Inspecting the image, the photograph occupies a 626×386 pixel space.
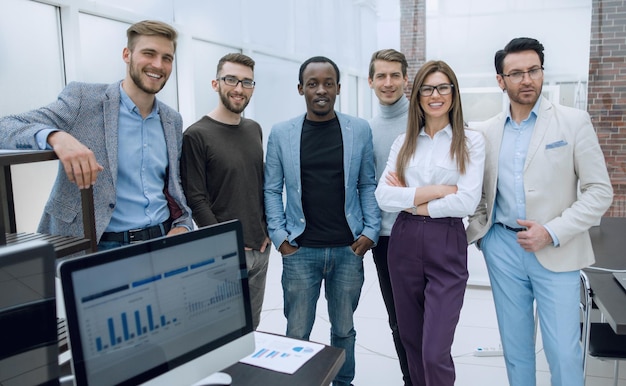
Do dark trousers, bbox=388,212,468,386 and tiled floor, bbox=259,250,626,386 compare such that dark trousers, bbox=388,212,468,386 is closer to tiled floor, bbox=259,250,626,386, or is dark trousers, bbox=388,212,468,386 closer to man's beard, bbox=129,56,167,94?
tiled floor, bbox=259,250,626,386

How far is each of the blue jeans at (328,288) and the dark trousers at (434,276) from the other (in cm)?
30

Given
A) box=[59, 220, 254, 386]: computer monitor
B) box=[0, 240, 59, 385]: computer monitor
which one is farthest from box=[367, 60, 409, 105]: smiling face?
box=[0, 240, 59, 385]: computer monitor

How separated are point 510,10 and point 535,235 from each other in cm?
310

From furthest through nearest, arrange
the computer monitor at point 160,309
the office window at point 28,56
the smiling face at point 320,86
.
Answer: the office window at point 28,56, the smiling face at point 320,86, the computer monitor at point 160,309

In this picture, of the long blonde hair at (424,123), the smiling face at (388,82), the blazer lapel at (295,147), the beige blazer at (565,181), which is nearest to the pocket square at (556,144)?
the beige blazer at (565,181)

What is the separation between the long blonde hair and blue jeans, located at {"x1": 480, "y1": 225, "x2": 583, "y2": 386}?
0.40 meters

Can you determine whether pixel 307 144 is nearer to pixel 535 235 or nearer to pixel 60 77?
pixel 535 235

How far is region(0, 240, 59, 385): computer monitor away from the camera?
87 centimetres

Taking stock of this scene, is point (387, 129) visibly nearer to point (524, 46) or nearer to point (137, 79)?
point (524, 46)

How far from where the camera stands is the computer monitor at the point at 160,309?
3.56 feet

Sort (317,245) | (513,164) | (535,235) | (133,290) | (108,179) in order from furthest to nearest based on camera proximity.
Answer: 1. (317,245)
2. (513,164)
3. (535,235)
4. (108,179)
5. (133,290)

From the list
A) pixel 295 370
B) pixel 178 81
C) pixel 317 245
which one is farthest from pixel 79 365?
pixel 178 81

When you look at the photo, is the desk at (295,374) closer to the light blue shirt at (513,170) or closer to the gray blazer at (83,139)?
the gray blazer at (83,139)

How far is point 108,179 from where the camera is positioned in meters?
1.79
